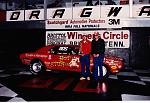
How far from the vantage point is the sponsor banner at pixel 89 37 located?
14.7 meters

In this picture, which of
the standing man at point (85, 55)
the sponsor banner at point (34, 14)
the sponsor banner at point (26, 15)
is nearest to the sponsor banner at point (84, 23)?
the sponsor banner at point (34, 14)

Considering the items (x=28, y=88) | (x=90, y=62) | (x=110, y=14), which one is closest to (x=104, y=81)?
(x=90, y=62)

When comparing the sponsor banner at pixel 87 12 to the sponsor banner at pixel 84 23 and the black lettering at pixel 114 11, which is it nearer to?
the sponsor banner at pixel 84 23

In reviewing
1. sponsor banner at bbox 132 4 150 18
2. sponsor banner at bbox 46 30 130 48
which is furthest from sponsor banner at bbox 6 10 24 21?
sponsor banner at bbox 132 4 150 18

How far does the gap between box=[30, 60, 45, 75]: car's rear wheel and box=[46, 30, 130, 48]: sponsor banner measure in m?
4.22

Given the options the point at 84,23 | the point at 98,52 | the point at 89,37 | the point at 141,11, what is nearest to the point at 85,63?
the point at 98,52

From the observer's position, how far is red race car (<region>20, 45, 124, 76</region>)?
412 inches

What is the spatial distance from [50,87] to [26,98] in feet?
5.38

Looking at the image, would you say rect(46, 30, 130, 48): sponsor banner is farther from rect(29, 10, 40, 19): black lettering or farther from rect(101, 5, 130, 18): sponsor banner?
rect(29, 10, 40, 19): black lettering

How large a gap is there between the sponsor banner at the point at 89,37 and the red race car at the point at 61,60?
157 inches

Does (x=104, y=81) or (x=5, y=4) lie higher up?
(x=5, y=4)

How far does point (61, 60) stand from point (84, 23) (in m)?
4.74

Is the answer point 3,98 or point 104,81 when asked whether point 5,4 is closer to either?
point 104,81

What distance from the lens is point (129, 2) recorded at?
14766mm
